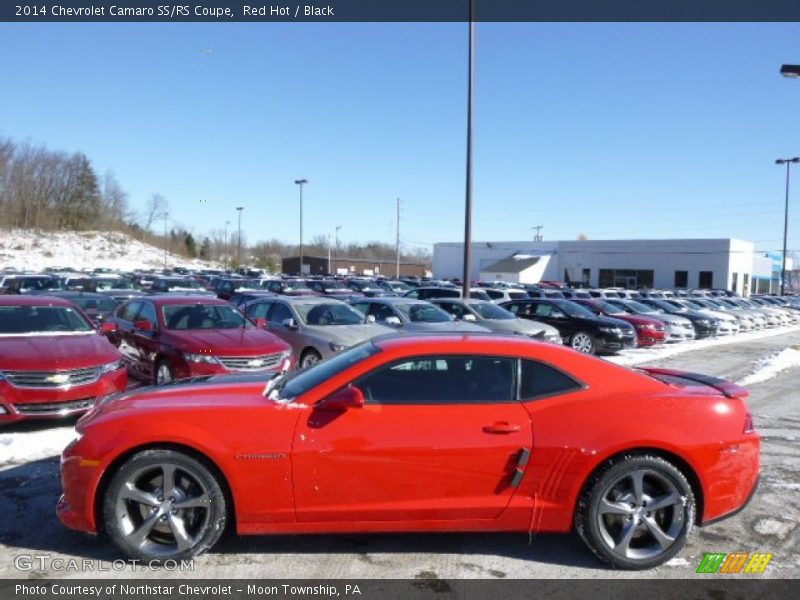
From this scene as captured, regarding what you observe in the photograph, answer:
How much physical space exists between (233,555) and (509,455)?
1.86 metres

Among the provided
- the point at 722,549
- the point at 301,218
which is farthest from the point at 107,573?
the point at 301,218

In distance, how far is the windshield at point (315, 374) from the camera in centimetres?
438

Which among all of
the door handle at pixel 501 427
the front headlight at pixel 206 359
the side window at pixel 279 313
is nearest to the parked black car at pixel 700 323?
the side window at pixel 279 313

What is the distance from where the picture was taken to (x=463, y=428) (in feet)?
13.5

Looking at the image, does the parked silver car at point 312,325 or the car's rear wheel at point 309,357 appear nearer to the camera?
the parked silver car at point 312,325

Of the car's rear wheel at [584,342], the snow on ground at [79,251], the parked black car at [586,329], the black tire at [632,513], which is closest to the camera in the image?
the black tire at [632,513]

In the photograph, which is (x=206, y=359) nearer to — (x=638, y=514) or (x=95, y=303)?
(x=638, y=514)

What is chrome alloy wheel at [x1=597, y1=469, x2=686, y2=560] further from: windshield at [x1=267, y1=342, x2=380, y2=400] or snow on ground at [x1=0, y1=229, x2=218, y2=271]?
snow on ground at [x1=0, y1=229, x2=218, y2=271]

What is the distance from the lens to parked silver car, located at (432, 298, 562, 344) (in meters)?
14.9

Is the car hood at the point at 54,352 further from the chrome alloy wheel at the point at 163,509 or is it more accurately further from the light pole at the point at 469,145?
the light pole at the point at 469,145

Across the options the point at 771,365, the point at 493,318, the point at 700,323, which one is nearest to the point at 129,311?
the point at 493,318

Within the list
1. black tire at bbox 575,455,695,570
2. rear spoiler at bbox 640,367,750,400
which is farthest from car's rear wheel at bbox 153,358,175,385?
black tire at bbox 575,455,695,570

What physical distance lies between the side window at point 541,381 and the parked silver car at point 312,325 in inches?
250

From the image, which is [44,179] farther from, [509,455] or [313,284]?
[509,455]
